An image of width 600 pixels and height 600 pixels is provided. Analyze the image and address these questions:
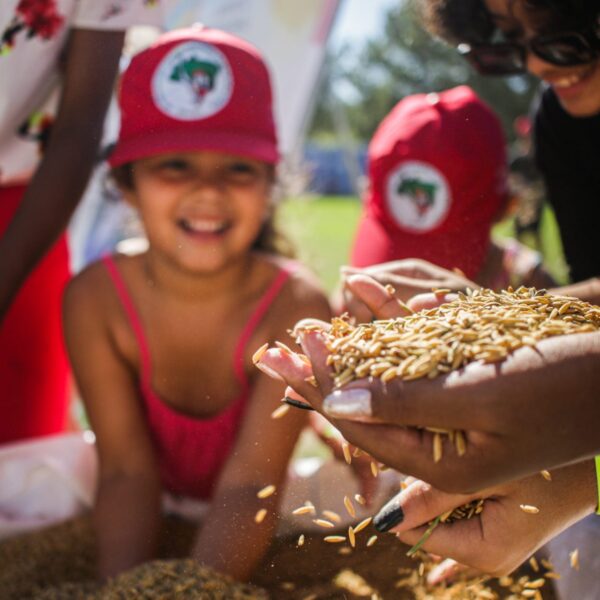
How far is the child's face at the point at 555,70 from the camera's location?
162 centimetres

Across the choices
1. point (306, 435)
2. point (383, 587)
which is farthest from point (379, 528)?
point (306, 435)

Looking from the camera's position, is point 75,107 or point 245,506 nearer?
point 245,506

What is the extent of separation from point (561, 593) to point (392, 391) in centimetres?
69

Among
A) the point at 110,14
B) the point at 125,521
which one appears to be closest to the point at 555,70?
the point at 110,14

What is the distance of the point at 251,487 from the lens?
1377mm

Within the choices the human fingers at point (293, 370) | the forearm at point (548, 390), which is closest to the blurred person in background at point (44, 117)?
the human fingers at point (293, 370)

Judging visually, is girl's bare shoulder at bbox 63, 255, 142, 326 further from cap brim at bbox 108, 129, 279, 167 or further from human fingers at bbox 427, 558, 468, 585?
human fingers at bbox 427, 558, 468, 585

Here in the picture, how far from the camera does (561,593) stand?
136 centimetres

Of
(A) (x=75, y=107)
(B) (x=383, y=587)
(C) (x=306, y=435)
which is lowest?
(C) (x=306, y=435)

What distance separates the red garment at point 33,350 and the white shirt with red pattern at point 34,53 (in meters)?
0.13

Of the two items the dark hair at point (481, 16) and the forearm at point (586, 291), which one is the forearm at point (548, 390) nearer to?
the forearm at point (586, 291)

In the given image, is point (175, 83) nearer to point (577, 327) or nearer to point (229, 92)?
point (229, 92)

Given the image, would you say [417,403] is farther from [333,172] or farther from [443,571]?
[333,172]

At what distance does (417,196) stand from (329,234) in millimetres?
4744
